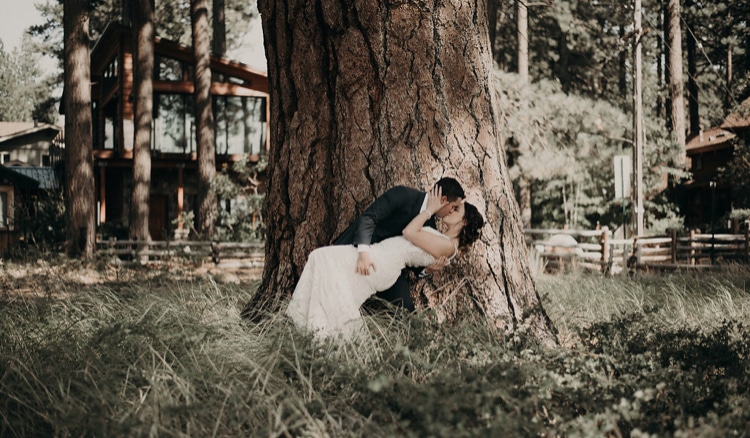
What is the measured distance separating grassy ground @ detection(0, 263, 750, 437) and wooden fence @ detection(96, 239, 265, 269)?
15215mm

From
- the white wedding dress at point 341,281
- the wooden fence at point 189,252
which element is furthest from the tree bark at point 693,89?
the white wedding dress at point 341,281

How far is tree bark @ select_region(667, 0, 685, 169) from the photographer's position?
97.7ft

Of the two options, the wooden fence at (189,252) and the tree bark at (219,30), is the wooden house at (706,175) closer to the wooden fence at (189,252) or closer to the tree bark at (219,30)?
the tree bark at (219,30)

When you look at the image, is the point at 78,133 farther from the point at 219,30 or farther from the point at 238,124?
the point at 219,30

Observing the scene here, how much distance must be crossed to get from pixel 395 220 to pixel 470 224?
57 cm

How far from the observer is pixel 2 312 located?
23.1 ft

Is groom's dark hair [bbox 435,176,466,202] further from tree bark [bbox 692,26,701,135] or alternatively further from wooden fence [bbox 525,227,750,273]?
tree bark [bbox 692,26,701,135]

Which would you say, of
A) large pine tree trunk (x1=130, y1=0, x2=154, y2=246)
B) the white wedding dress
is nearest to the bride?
the white wedding dress

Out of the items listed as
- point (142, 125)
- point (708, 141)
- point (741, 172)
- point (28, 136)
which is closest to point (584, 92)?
point (708, 141)

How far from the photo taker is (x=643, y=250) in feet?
67.7

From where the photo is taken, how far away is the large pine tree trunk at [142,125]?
77.4 feet

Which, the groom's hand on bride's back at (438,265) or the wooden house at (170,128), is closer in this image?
the groom's hand on bride's back at (438,265)

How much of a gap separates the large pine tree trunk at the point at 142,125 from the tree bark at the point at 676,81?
723 inches

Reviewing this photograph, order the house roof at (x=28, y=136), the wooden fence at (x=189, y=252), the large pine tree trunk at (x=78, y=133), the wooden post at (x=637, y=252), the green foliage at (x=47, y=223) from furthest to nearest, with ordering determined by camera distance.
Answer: the house roof at (x=28, y=136) → the green foliage at (x=47, y=223) → the wooden fence at (x=189, y=252) → the large pine tree trunk at (x=78, y=133) → the wooden post at (x=637, y=252)
